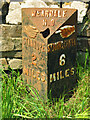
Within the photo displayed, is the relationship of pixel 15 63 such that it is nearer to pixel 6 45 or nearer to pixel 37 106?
pixel 6 45

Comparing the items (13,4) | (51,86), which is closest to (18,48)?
(13,4)

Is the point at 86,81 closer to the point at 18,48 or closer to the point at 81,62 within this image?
the point at 81,62

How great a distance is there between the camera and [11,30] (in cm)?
322

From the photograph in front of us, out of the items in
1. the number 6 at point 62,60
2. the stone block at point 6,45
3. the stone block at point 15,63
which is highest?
the stone block at point 6,45

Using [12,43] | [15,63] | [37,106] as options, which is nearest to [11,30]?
[12,43]

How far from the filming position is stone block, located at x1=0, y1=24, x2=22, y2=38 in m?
3.21

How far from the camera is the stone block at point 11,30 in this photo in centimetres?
321

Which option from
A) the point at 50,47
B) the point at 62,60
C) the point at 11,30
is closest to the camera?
the point at 50,47

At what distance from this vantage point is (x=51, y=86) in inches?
110

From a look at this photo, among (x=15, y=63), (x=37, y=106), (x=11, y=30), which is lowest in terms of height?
(x=37, y=106)

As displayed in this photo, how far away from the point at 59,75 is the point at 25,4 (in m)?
1.13

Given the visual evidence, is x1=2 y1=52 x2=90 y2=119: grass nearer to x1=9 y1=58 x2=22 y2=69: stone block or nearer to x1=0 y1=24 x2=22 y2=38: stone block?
x1=9 y1=58 x2=22 y2=69: stone block

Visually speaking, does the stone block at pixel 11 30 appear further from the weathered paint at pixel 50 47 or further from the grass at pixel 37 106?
the grass at pixel 37 106

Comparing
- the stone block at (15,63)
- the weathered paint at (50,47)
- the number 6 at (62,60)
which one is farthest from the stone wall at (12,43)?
the number 6 at (62,60)
